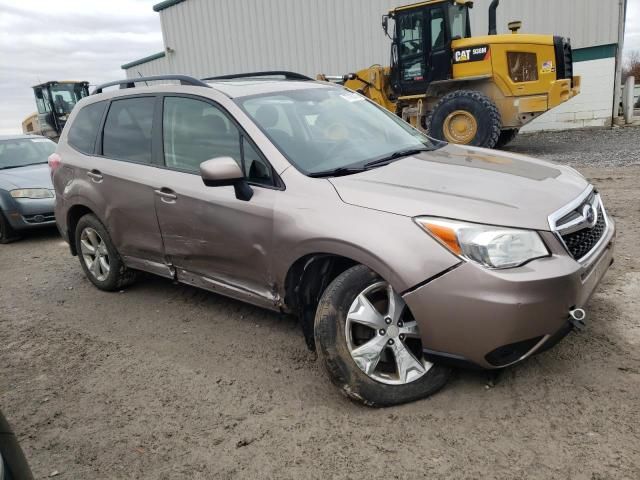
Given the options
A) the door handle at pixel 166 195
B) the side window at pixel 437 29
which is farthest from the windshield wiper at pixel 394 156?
the side window at pixel 437 29

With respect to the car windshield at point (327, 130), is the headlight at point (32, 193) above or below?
below

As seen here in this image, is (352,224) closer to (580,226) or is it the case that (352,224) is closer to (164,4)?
(580,226)

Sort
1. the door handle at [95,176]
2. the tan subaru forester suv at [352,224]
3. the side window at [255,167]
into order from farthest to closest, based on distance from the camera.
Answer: the door handle at [95,176] → the side window at [255,167] → the tan subaru forester suv at [352,224]

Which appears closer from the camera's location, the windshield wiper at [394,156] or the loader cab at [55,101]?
the windshield wiper at [394,156]

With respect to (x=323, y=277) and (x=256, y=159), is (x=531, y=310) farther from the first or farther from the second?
(x=256, y=159)

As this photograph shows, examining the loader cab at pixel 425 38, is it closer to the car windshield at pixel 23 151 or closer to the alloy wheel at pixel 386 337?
the car windshield at pixel 23 151

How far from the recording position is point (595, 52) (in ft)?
50.4

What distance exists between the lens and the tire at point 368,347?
2.77 meters

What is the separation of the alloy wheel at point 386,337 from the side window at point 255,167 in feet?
3.15

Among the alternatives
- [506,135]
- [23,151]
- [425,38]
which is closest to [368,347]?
[23,151]

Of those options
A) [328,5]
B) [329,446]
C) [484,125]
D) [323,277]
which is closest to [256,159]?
[323,277]

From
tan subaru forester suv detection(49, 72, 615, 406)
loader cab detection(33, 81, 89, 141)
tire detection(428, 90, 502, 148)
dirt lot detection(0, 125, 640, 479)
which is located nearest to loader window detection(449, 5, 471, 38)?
tire detection(428, 90, 502, 148)

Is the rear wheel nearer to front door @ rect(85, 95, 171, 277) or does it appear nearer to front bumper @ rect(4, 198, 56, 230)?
front bumper @ rect(4, 198, 56, 230)

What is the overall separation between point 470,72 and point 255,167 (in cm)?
941
